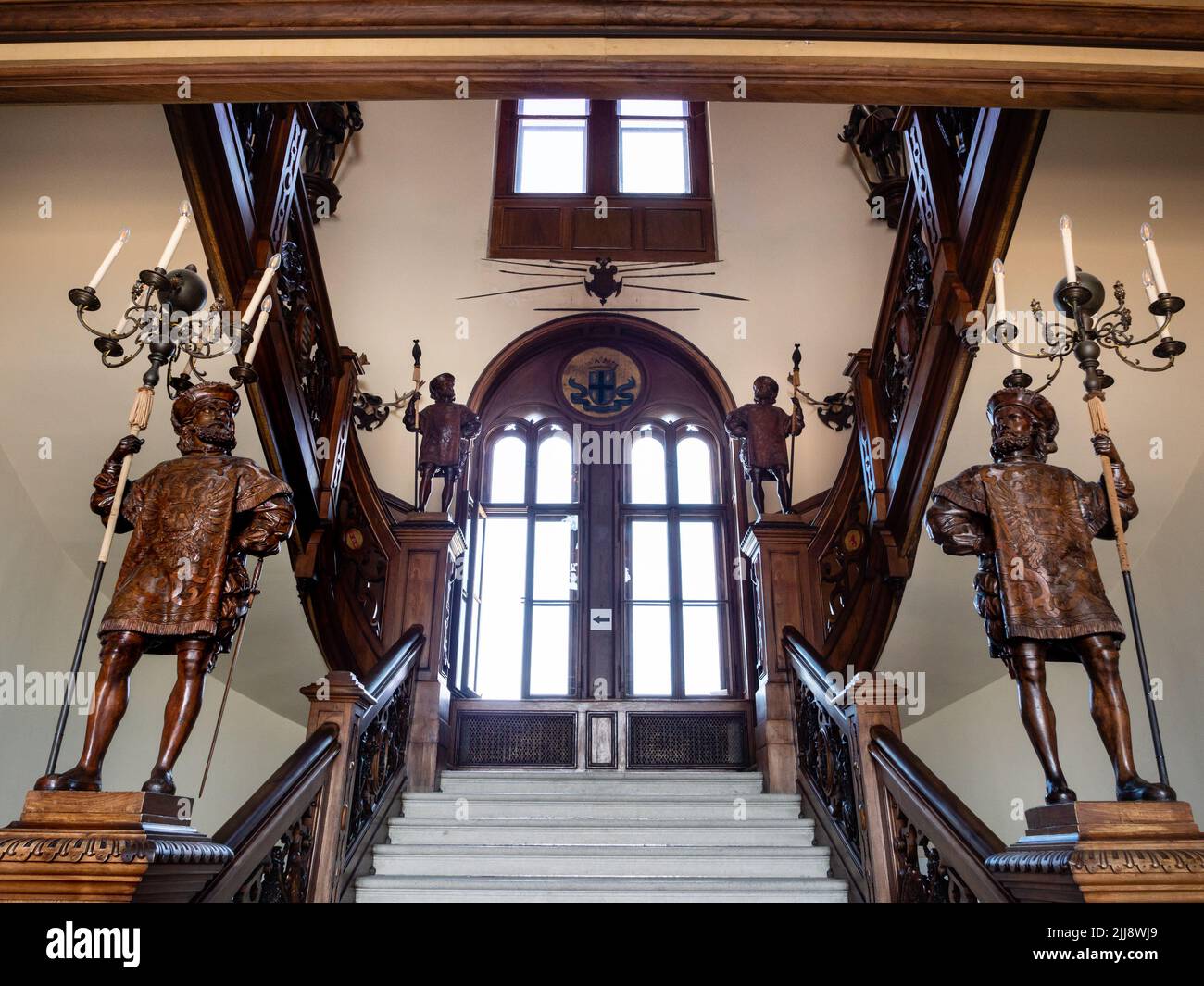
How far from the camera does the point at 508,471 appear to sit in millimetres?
7801

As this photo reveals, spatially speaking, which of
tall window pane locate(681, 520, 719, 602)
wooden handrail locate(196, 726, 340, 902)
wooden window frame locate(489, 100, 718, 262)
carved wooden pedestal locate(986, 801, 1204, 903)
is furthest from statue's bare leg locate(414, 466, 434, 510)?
carved wooden pedestal locate(986, 801, 1204, 903)

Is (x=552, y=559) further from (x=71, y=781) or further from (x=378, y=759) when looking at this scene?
(x=71, y=781)

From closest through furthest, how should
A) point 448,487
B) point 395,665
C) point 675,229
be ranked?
point 395,665, point 448,487, point 675,229

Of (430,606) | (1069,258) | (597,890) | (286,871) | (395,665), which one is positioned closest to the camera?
(1069,258)

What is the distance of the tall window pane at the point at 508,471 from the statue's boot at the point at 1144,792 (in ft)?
18.8

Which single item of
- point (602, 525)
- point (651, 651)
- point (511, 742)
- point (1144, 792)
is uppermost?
point (602, 525)

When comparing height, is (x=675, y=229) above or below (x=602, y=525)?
above

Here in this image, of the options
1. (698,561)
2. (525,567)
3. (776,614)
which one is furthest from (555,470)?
(776,614)

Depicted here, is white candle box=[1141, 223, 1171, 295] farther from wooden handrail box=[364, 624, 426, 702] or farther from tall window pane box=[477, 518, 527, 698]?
tall window pane box=[477, 518, 527, 698]

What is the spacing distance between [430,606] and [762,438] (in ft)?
7.27

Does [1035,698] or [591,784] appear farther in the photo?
[591,784]

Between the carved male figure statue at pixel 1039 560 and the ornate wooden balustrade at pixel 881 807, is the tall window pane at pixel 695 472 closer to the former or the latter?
the ornate wooden balustrade at pixel 881 807
